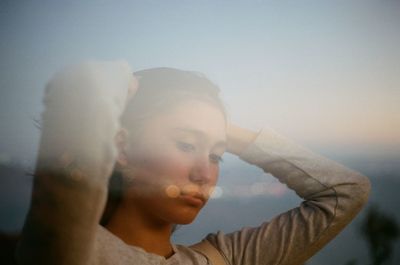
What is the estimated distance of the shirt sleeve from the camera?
2.60ft

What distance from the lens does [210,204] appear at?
806mm

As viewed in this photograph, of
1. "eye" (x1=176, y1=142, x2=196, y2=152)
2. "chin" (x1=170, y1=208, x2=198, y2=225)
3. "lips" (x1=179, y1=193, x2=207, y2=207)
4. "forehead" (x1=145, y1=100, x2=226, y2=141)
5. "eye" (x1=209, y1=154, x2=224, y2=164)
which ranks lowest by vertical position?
"chin" (x1=170, y1=208, x2=198, y2=225)

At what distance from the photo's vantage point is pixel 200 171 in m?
0.72

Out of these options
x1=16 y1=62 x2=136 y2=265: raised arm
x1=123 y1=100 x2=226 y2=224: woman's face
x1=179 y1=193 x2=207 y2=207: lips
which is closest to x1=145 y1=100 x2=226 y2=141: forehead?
x1=123 y1=100 x2=226 y2=224: woman's face

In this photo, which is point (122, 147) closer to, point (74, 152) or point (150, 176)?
point (150, 176)

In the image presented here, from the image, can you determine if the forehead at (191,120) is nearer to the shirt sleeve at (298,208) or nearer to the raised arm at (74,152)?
the shirt sleeve at (298,208)

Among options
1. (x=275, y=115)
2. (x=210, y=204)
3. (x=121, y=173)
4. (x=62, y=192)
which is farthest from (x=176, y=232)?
(x=62, y=192)

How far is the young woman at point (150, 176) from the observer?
1.30 ft

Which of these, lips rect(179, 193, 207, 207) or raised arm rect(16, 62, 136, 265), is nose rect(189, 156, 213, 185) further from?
raised arm rect(16, 62, 136, 265)

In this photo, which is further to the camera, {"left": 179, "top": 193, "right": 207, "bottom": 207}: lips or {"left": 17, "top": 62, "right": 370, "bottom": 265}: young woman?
{"left": 179, "top": 193, "right": 207, "bottom": 207}: lips

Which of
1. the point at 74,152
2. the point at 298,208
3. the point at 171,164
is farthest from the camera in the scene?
the point at 298,208

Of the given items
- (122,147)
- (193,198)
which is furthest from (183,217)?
(122,147)

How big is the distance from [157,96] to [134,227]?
0.86 feet

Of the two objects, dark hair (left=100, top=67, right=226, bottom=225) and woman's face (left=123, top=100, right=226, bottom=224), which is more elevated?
dark hair (left=100, top=67, right=226, bottom=225)
